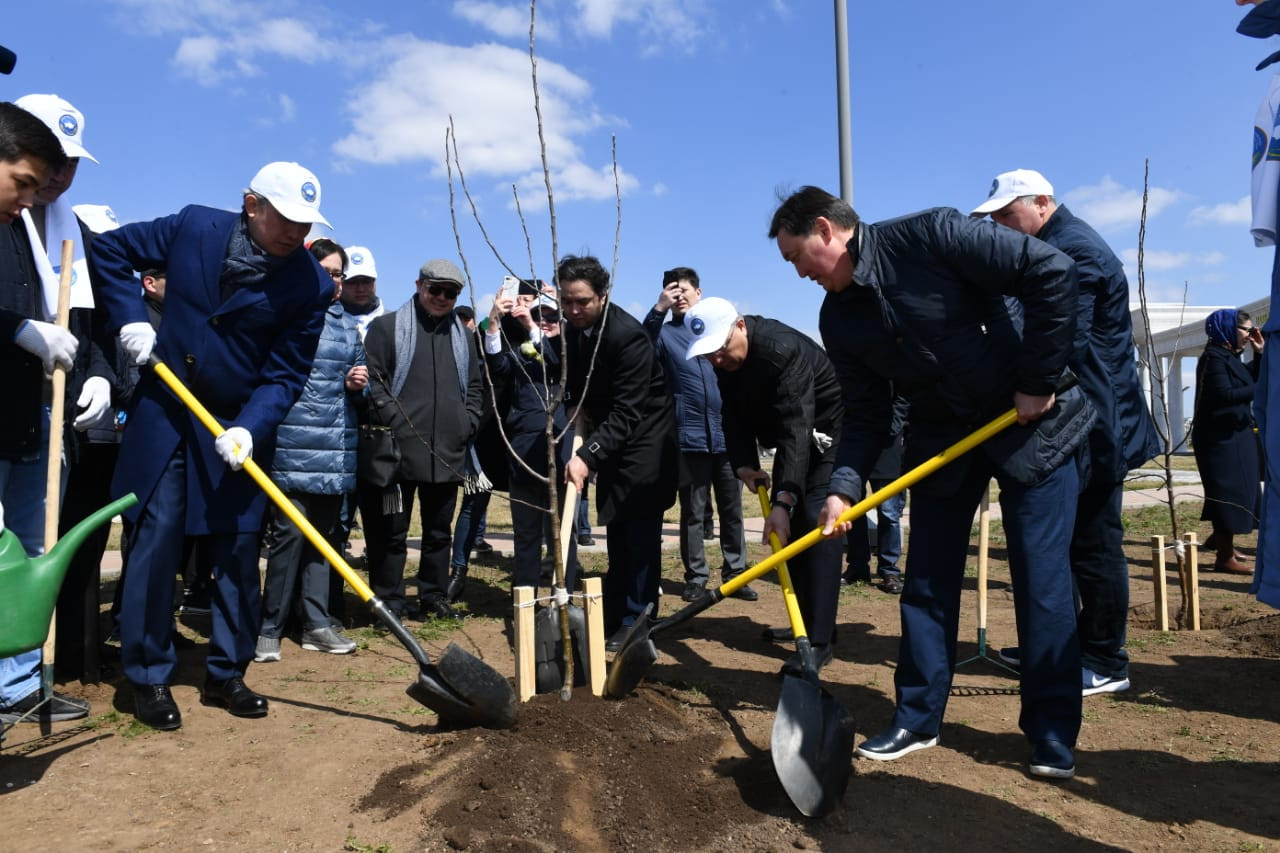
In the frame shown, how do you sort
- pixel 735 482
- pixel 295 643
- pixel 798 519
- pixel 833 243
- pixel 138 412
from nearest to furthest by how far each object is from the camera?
1. pixel 833 243
2. pixel 138 412
3. pixel 798 519
4. pixel 295 643
5. pixel 735 482

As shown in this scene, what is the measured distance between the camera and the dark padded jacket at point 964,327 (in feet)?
10.0

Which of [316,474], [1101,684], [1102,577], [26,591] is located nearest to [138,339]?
[26,591]

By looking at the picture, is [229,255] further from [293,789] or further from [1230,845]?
[1230,845]

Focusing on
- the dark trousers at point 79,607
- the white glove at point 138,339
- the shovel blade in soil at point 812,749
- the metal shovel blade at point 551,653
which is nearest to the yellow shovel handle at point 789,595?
the shovel blade in soil at point 812,749

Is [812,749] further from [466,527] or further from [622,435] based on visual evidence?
[466,527]

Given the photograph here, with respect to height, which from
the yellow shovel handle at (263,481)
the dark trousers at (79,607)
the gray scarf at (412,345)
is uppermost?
the gray scarf at (412,345)

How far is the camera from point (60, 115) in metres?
3.93

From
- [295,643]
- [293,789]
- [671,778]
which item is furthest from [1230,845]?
[295,643]

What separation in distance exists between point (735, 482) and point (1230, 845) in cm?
445

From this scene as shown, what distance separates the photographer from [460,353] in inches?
218

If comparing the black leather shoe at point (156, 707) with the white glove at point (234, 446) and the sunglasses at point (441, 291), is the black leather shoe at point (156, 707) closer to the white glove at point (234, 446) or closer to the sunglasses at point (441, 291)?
the white glove at point (234, 446)

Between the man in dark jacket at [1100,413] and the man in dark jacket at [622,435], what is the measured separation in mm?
1815

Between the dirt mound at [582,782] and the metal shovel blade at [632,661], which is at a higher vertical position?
the metal shovel blade at [632,661]

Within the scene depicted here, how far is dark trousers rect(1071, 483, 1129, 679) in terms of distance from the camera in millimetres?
4141
